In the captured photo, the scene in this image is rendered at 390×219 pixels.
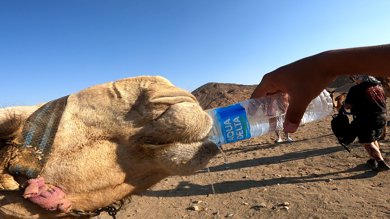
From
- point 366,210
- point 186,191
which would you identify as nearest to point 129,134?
point 366,210

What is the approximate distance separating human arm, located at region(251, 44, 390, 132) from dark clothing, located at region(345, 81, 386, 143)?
5.79 metres

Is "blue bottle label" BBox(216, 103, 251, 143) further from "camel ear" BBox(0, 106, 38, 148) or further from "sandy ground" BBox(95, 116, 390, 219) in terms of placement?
"sandy ground" BBox(95, 116, 390, 219)

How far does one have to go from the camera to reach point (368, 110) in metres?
7.57

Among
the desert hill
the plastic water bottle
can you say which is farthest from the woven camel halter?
the desert hill

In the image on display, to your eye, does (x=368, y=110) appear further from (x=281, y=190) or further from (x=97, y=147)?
(x=97, y=147)

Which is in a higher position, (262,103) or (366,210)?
(262,103)

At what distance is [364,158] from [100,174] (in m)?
7.99

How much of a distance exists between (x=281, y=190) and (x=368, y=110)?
229cm

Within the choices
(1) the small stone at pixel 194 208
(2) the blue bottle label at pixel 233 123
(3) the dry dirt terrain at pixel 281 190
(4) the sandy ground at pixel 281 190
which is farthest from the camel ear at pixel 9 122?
(1) the small stone at pixel 194 208

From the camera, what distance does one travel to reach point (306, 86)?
6.99 ft

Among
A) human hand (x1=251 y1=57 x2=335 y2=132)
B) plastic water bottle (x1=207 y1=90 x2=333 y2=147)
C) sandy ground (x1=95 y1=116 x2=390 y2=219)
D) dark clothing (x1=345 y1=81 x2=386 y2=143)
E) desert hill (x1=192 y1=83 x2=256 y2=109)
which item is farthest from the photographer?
desert hill (x1=192 y1=83 x2=256 y2=109)

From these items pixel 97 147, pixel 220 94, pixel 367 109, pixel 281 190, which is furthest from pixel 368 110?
pixel 220 94

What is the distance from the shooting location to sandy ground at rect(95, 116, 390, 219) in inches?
251

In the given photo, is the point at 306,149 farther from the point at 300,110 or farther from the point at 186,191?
the point at 300,110
